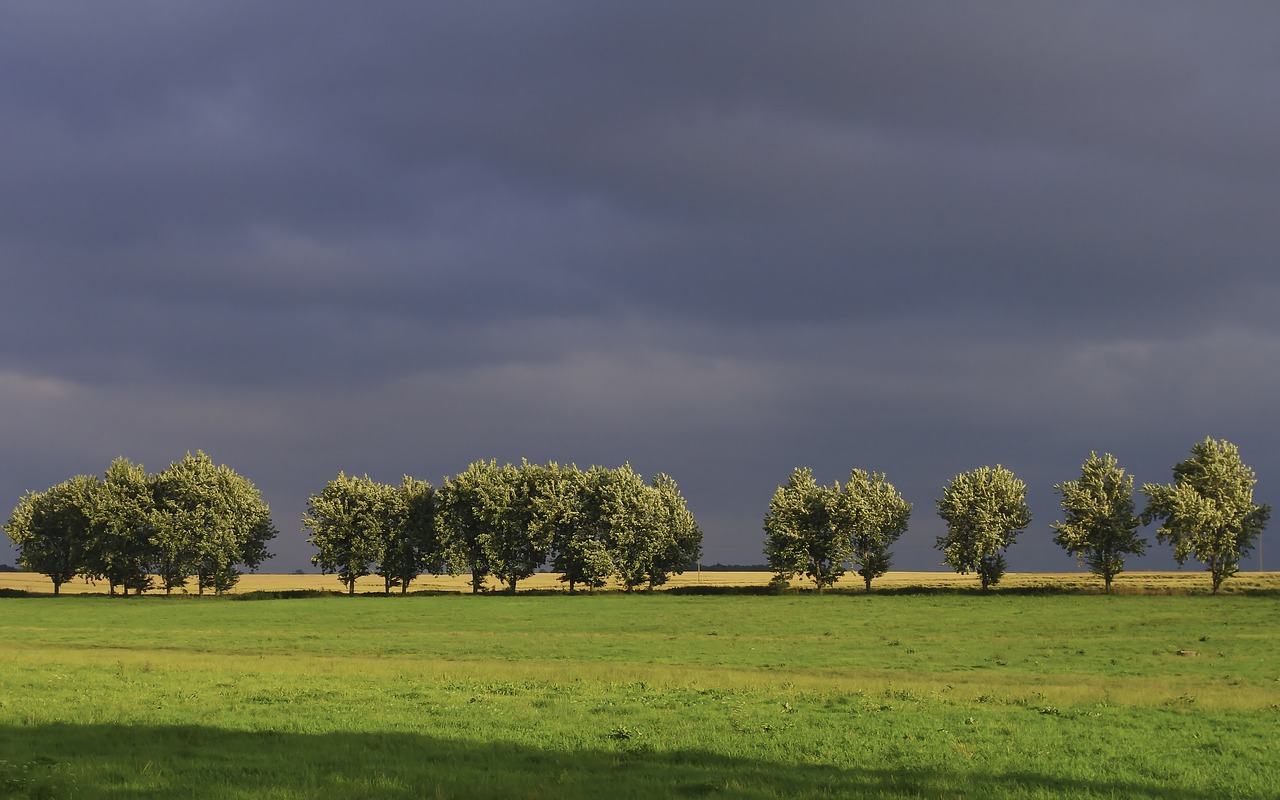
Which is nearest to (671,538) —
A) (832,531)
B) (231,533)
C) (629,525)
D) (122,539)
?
(629,525)

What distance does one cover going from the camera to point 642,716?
30078 mm

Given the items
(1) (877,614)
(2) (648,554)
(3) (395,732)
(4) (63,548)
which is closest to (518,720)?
(3) (395,732)

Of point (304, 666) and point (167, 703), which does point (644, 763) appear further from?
point (304, 666)

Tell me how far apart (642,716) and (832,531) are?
111709mm

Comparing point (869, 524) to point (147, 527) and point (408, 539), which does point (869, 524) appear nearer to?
point (408, 539)

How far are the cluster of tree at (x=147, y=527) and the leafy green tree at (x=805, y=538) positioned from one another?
74.4m

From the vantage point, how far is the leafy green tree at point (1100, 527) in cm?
12756

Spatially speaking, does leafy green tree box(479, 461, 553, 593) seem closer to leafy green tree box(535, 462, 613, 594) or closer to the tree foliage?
leafy green tree box(535, 462, 613, 594)

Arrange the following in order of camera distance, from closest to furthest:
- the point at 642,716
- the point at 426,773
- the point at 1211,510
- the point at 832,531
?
1. the point at 426,773
2. the point at 642,716
3. the point at 1211,510
4. the point at 832,531

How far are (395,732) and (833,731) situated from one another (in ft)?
38.5

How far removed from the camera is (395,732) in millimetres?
26344

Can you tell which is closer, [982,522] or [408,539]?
[982,522]

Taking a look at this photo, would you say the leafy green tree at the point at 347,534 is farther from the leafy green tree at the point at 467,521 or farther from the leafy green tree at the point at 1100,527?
the leafy green tree at the point at 1100,527

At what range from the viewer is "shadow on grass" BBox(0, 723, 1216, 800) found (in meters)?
19.0
